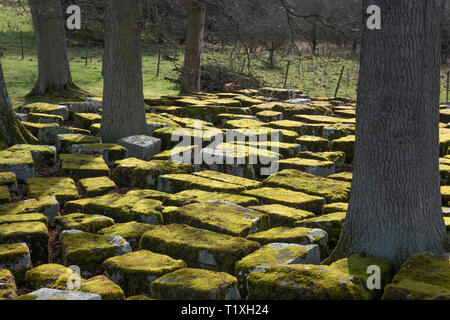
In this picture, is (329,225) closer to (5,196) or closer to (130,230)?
(130,230)

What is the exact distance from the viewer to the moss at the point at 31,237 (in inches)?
152

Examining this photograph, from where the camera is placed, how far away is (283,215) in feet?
15.1

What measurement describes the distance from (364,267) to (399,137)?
1.00 metres

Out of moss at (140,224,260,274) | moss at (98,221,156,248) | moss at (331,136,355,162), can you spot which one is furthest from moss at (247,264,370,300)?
moss at (331,136,355,162)

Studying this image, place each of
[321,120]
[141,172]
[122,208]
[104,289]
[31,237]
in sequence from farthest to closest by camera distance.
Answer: [321,120]
[141,172]
[122,208]
[31,237]
[104,289]

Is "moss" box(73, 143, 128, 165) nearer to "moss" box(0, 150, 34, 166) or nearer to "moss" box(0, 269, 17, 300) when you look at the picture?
"moss" box(0, 150, 34, 166)

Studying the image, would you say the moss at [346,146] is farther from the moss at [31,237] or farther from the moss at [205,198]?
the moss at [31,237]

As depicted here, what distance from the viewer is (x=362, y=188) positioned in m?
3.86

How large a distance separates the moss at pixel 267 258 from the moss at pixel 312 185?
5.60 feet

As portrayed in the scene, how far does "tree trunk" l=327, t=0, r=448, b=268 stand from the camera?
358 cm

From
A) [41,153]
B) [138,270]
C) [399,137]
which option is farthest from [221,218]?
[41,153]

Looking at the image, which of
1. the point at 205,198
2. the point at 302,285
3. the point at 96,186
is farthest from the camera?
the point at 96,186

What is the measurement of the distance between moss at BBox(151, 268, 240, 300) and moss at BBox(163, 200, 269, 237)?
3.29ft

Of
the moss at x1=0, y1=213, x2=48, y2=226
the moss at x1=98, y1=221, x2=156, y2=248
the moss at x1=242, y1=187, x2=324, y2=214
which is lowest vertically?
the moss at x1=98, y1=221, x2=156, y2=248
